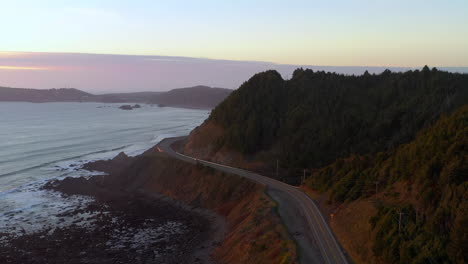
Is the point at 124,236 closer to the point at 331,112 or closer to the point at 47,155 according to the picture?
the point at 331,112

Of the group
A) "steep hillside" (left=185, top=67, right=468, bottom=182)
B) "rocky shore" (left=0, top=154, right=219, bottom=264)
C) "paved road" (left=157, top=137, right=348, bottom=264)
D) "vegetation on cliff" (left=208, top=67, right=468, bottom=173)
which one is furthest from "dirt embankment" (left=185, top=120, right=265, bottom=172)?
"rocky shore" (left=0, top=154, right=219, bottom=264)

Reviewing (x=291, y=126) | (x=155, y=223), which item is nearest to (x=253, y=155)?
(x=291, y=126)

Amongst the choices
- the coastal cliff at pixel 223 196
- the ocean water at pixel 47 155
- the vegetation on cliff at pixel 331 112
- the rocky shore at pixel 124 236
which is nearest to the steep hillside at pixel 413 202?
the coastal cliff at pixel 223 196

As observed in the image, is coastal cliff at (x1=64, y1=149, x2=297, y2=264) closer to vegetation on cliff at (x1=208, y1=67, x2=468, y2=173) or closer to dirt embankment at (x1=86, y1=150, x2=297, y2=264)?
dirt embankment at (x1=86, y1=150, x2=297, y2=264)

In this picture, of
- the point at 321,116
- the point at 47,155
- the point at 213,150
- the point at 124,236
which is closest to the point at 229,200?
the point at 124,236

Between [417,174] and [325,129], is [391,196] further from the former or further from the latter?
[325,129]

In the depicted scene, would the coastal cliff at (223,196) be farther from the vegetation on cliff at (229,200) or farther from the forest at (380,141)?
the forest at (380,141)
